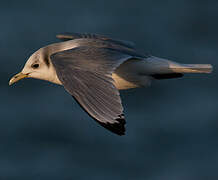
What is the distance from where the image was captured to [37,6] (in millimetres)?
12977

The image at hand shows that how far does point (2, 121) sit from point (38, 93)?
2.73 feet

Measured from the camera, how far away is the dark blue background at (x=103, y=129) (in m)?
10.1

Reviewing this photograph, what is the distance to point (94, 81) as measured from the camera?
5.75 metres

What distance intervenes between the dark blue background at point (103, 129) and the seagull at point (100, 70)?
8.49 feet

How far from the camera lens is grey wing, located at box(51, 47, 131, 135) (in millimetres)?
5363

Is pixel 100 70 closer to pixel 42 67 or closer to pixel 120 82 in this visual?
pixel 120 82

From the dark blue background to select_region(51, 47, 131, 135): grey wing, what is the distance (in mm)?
3959

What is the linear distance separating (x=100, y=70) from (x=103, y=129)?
4.48 metres

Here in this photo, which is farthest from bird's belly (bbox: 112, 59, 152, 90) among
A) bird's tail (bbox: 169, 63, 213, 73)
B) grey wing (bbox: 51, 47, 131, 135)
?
grey wing (bbox: 51, 47, 131, 135)

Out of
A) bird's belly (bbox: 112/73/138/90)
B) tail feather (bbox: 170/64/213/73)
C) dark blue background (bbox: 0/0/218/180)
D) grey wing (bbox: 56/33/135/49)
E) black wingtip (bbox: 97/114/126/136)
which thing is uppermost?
grey wing (bbox: 56/33/135/49)

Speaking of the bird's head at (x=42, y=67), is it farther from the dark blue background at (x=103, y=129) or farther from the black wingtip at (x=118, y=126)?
the dark blue background at (x=103, y=129)

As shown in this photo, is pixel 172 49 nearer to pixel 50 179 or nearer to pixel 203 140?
pixel 203 140

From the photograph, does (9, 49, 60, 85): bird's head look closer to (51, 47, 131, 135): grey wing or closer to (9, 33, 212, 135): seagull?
(9, 33, 212, 135): seagull

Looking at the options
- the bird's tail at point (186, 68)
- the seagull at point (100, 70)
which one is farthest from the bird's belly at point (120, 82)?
the bird's tail at point (186, 68)
